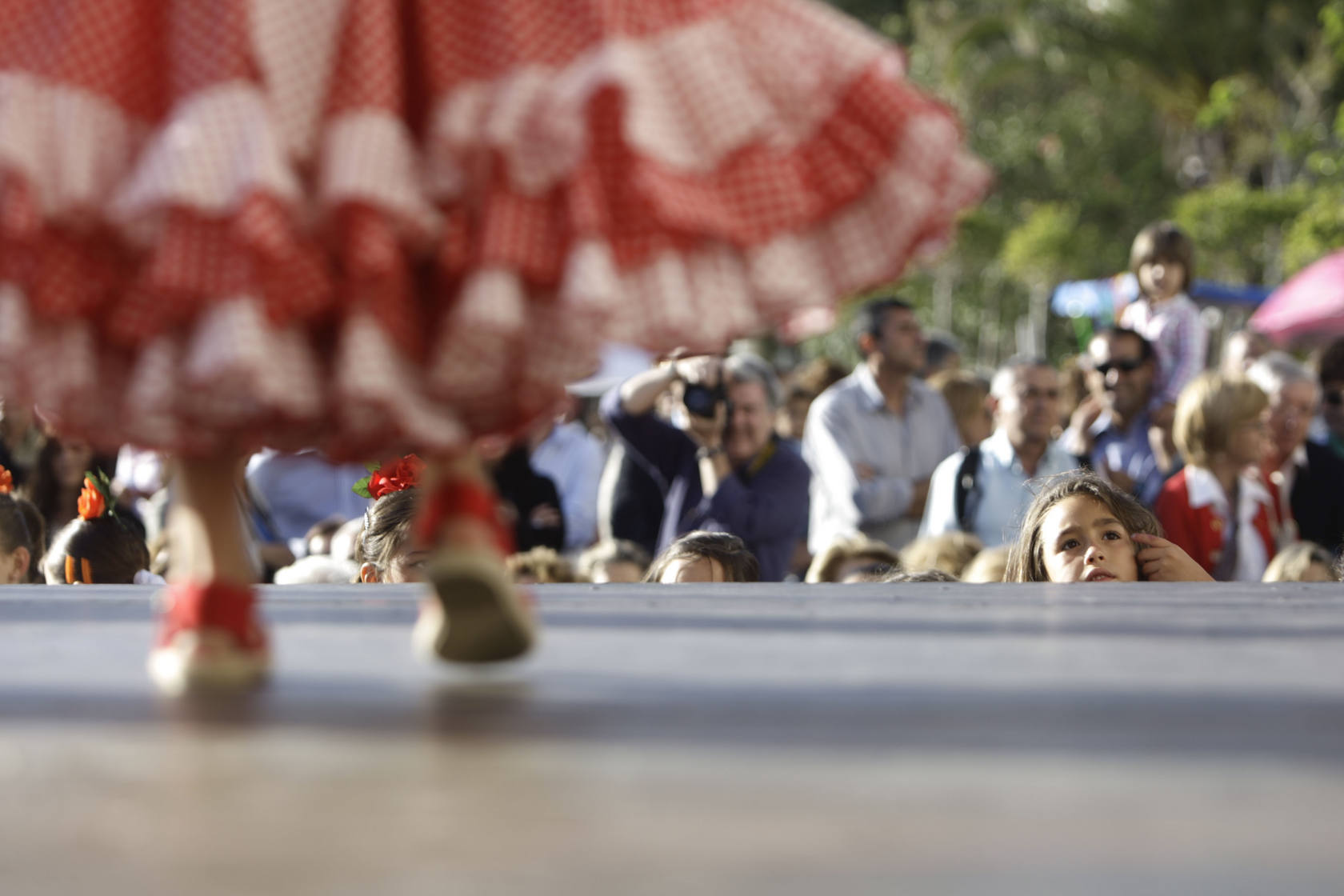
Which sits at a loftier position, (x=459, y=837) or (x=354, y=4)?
(x=354, y=4)

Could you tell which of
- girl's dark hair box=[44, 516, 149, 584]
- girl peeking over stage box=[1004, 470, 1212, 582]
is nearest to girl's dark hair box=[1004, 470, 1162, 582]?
girl peeking over stage box=[1004, 470, 1212, 582]

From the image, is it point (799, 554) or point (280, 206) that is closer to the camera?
point (280, 206)

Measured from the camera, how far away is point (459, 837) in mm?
1105

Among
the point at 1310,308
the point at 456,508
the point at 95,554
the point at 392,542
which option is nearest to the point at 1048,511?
the point at 392,542

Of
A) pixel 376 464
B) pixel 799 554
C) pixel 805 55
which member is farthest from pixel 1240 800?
pixel 799 554

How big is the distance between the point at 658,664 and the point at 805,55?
→ 2.21ft

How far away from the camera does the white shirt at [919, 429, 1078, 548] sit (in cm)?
468

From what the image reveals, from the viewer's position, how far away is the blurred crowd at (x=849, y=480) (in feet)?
13.8

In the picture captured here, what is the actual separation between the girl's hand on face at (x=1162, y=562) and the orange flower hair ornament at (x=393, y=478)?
152 cm

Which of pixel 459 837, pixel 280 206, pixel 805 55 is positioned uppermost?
pixel 805 55

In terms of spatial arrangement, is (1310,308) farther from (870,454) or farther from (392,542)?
(392,542)

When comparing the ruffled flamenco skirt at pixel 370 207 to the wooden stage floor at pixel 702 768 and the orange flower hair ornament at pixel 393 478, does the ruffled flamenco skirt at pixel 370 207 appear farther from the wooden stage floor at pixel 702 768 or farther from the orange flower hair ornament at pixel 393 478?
the orange flower hair ornament at pixel 393 478

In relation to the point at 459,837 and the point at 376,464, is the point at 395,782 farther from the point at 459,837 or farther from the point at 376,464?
the point at 376,464

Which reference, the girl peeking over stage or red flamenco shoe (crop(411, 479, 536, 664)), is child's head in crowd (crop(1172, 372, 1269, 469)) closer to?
the girl peeking over stage
